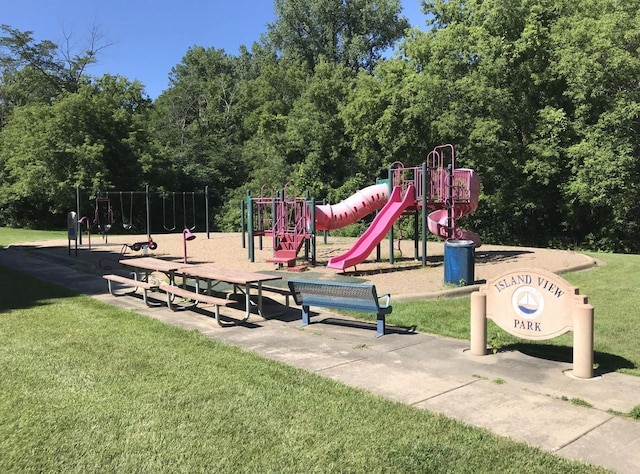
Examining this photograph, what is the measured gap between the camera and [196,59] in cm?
5738

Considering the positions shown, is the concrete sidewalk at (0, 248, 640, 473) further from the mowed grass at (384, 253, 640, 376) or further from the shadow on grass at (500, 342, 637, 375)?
the mowed grass at (384, 253, 640, 376)

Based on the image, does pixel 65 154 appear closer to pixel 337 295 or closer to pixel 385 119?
pixel 385 119

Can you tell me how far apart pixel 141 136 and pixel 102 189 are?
596 centimetres

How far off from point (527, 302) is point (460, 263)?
485cm

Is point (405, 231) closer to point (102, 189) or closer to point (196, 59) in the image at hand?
point (102, 189)

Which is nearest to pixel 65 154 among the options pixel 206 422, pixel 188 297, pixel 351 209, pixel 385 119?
pixel 385 119

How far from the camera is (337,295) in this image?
700cm

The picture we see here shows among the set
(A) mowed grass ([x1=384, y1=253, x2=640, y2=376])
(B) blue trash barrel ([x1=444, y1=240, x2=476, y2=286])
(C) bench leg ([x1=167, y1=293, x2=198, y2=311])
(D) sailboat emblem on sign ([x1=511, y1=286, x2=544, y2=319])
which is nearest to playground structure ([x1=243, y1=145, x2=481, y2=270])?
(B) blue trash barrel ([x1=444, y1=240, x2=476, y2=286])

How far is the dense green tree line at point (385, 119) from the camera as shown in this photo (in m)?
20.9

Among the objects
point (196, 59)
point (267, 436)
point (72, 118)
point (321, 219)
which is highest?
point (196, 59)

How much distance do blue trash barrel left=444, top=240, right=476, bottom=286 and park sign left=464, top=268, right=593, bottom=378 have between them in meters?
4.48

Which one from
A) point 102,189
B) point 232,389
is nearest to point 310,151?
point 102,189

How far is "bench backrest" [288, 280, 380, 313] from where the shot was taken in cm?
670

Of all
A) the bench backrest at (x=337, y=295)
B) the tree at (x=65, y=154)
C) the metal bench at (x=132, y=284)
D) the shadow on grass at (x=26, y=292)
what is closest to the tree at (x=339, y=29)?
the tree at (x=65, y=154)
